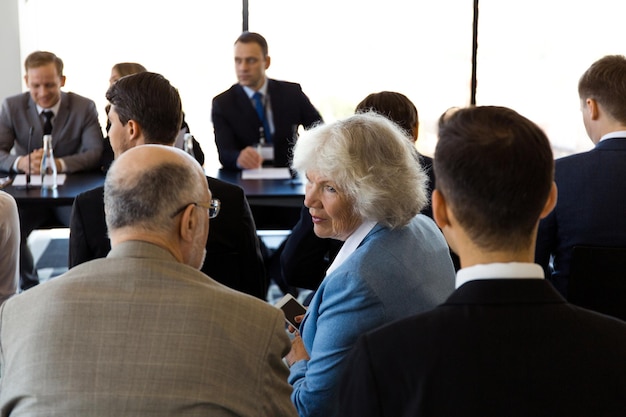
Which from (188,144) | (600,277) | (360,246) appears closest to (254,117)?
(188,144)

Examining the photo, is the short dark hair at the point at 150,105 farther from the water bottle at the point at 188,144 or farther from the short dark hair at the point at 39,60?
the short dark hair at the point at 39,60

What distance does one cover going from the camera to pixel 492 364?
1.16 m

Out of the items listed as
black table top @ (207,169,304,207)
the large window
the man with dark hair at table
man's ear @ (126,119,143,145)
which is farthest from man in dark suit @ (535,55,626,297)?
the large window

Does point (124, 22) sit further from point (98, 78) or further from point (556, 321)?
point (556, 321)

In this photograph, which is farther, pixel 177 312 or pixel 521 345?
pixel 177 312

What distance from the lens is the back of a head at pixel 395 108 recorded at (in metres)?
3.15

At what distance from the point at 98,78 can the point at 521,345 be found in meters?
7.13

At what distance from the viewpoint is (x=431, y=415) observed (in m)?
1.16

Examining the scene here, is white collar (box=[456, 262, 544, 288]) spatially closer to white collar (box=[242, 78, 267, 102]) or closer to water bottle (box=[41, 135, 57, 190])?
water bottle (box=[41, 135, 57, 190])

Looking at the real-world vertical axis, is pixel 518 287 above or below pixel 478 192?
below

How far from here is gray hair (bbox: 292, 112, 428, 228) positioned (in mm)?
2209

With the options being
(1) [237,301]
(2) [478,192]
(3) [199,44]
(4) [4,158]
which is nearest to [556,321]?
(2) [478,192]

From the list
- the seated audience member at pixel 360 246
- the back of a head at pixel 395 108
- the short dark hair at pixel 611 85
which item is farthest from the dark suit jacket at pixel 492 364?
the short dark hair at pixel 611 85

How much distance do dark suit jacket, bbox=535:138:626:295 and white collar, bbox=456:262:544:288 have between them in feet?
6.25
